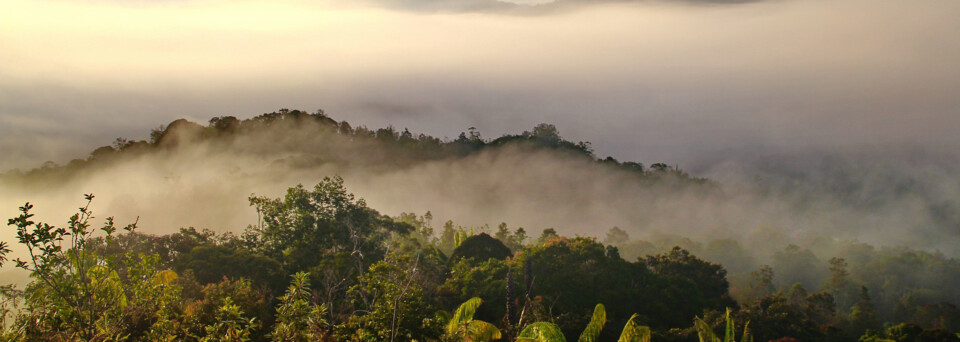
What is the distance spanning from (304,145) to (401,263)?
232ft

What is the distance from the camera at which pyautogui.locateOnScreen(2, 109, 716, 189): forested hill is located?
75312 millimetres

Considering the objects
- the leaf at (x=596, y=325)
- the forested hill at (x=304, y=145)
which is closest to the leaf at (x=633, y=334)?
the leaf at (x=596, y=325)

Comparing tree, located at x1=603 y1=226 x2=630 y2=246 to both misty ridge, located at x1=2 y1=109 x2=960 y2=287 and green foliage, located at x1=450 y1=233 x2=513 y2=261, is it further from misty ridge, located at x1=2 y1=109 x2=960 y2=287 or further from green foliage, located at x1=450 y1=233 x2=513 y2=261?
green foliage, located at x1=450 y1=233 x2=513 y2=261

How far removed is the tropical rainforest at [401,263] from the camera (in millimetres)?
14031

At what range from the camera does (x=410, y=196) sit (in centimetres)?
9100

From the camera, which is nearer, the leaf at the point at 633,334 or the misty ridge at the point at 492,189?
the leaf at the point at 633,334

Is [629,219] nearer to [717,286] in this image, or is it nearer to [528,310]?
[717,286]

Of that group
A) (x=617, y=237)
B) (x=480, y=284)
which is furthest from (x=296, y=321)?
(x=617, y=237)

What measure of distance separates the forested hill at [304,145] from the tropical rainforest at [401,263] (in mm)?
248

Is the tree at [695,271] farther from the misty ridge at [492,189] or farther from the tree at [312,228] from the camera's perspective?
the misty ridge at [492,189]

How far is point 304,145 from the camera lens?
86.1 m

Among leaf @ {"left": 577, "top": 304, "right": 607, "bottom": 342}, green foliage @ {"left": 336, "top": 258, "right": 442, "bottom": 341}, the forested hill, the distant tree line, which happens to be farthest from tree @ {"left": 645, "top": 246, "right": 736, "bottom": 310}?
the forested hill

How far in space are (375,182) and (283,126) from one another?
13814 millimetres

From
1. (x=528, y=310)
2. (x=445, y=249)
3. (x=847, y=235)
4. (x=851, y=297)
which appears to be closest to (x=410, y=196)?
(x=445, y=249)
